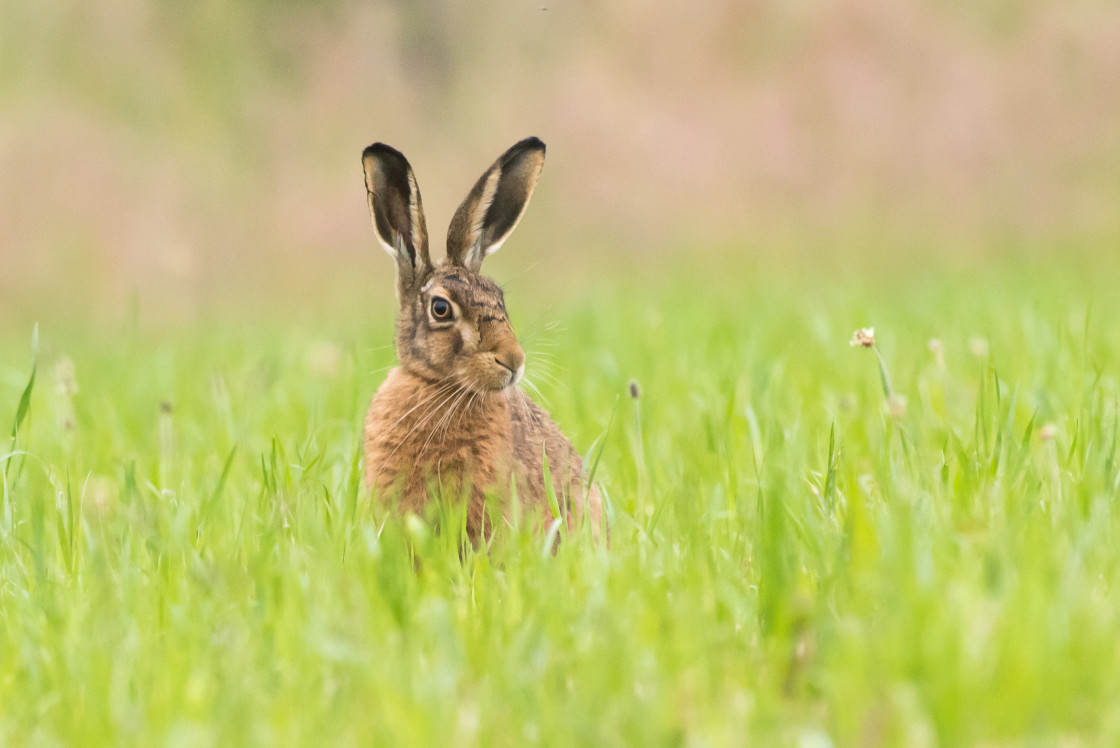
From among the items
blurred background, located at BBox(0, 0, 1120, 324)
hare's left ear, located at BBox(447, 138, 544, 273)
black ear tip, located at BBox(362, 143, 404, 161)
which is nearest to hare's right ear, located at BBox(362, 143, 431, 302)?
black ear tip, located at BBox(362, 143, 404, 161)

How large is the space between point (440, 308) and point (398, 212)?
0.39m

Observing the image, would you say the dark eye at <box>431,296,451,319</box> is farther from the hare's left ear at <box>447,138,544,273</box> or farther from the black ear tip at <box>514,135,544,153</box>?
the black ear tip at <box>514,135,544,153</box>

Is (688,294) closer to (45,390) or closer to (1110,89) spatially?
(45,390)

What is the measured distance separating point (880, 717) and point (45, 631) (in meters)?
1.68

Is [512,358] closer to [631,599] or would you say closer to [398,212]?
[398,212]

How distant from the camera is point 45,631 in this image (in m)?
2.57

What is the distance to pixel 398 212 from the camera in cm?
397

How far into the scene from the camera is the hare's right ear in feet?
12.6

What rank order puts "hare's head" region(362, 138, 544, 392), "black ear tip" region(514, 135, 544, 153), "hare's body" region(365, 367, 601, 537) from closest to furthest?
"hare's body" region(365, 367, 601, 537) → "hare's head" region(362, 138, 544, 392) → "black ear tip" region(514, 135, 544, 153)

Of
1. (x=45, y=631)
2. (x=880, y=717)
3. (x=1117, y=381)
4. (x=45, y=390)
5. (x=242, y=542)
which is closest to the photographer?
(x=880, y=717)

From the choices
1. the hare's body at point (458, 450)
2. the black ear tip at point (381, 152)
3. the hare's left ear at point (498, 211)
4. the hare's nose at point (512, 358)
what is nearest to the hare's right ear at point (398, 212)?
the black ear tip at point (381, 152)

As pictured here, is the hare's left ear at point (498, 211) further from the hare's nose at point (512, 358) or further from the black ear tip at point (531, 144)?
the hare's nose at point (512, 358)

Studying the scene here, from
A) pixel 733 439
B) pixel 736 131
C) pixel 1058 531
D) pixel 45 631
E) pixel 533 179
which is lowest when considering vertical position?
pixel 45 631

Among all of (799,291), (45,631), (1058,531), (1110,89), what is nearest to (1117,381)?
(1058,531)
